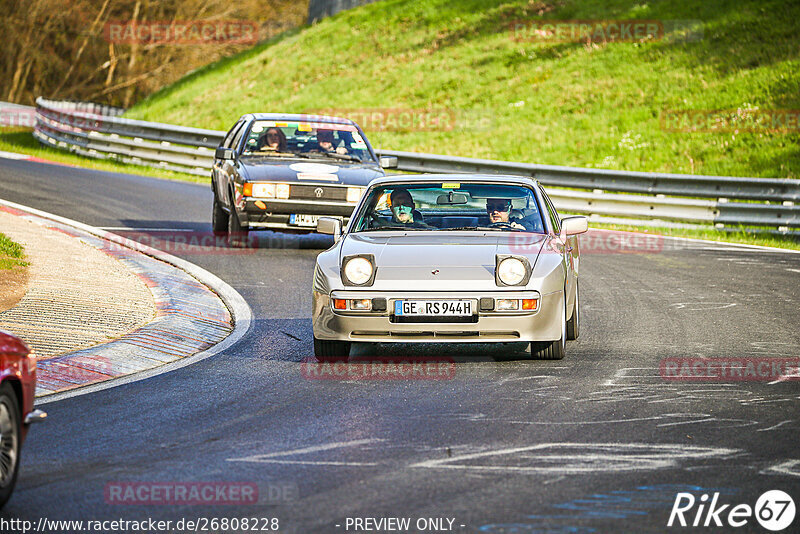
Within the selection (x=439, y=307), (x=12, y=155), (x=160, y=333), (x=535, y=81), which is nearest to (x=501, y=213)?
(x=439, y=307)

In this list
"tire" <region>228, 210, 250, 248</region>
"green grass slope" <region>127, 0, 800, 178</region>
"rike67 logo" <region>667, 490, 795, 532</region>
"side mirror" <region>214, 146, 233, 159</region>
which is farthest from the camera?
"green grass slope" <region>127, 0, 800, 178</region>

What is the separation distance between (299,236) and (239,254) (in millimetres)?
2829

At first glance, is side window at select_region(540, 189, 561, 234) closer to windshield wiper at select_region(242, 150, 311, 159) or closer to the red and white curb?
the red and white curb

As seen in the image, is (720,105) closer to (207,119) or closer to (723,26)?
(723,26)

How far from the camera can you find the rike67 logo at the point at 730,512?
4953mm

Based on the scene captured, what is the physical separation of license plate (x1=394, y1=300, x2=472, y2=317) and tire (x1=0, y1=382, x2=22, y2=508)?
3.68m

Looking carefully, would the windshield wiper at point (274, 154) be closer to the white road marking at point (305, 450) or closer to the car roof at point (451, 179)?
the car roof at point (451, 179)

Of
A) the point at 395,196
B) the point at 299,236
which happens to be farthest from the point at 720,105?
the point at 395,196

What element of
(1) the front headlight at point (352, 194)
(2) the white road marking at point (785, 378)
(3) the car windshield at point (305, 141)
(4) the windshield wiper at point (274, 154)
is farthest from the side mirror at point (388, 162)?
(2) the white road marking at point (785, 378)

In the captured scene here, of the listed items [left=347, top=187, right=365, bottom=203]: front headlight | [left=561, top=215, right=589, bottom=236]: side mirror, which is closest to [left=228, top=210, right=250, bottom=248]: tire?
[left=347, top=187, right=365, bottom=203]: front headlight

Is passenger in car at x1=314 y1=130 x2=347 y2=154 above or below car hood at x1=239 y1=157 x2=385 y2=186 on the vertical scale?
above

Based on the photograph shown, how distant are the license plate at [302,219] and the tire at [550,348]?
6.47 metres

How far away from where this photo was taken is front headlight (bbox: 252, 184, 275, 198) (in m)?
14.9

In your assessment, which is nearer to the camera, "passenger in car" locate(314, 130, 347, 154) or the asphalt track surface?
the asphalt track surface
